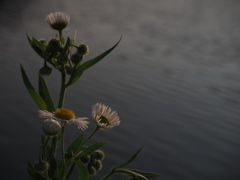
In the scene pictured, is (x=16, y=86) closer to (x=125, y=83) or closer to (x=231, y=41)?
(x=125, y=83)

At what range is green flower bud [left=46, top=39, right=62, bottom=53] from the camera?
76 centimetres

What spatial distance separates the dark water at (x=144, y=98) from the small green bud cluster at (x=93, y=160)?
106cm

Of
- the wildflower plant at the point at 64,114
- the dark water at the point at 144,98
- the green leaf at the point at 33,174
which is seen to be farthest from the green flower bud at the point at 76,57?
the dark water at the point at 144,98

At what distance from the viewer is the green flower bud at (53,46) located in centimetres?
76

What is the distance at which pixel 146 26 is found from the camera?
25.3 ft

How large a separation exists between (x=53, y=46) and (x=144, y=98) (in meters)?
2.69

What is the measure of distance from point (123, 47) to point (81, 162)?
14.9 feet

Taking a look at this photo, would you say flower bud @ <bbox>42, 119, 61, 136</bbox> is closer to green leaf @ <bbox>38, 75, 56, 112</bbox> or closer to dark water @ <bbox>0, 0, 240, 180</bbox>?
green leaf @ <bbox>38, 75, 56, 112</bbox>

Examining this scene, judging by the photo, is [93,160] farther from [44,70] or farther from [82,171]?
[44,70]

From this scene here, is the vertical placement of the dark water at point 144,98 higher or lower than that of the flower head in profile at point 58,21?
higher

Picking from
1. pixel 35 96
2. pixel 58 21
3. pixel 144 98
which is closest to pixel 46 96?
pixel 35 96

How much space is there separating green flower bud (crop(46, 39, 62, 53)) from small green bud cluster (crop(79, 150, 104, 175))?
22 cm

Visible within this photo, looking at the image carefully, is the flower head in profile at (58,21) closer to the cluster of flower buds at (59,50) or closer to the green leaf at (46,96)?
the cluster of flower buds at (59,50)

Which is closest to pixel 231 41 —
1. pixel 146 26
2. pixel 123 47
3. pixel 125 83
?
pixel 146 26
